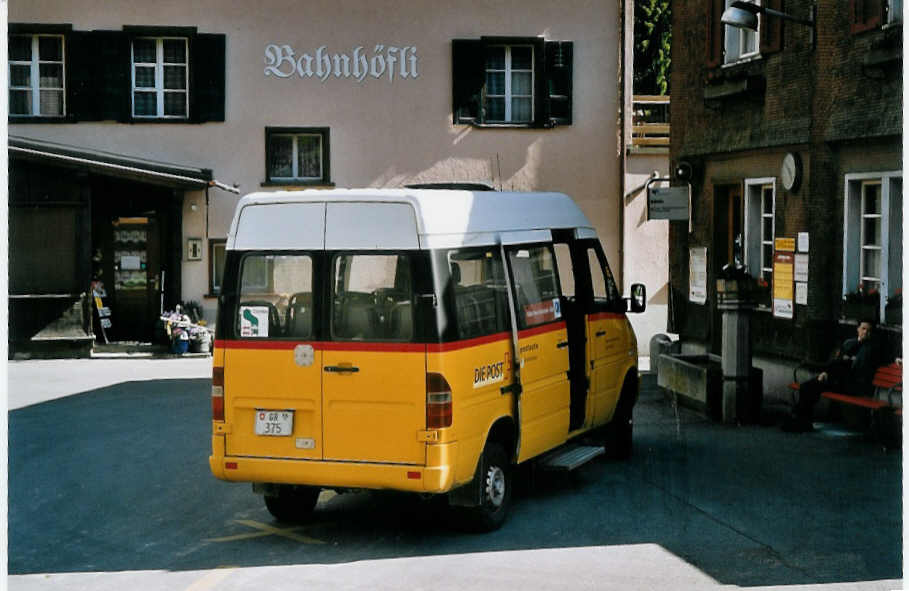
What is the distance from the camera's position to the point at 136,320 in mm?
28094

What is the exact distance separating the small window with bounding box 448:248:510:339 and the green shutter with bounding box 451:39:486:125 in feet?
56.4

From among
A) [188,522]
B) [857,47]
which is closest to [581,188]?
[857,47]

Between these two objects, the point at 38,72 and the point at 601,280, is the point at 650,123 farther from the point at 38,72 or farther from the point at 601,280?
the point at 601,280

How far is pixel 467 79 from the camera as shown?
2772cm

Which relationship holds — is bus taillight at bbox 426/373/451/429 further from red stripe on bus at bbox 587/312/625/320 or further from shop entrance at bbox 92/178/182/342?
shop entrance at bbox 92/178/182/342

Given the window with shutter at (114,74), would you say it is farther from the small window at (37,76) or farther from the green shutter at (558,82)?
the green shutter at (558,82)

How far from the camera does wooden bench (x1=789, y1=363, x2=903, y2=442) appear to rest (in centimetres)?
1403

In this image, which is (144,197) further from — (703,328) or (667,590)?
(667,590)

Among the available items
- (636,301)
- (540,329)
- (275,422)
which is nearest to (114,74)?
(636,301)

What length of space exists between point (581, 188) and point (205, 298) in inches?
307

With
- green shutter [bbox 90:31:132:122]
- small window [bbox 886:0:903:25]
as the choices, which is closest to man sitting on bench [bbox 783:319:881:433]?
small window [bbox 886:0:903:25]

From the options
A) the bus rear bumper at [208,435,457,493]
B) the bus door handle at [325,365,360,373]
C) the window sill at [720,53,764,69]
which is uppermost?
the window sill at [720,53,764,69]

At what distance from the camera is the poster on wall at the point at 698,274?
65.2 feet

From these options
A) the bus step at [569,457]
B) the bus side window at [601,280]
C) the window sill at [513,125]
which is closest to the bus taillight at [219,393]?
the bus step at [569,457]
